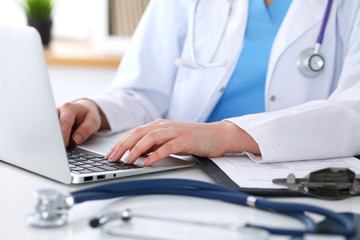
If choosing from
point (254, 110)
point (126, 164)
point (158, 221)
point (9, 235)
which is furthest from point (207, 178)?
point (254, 110)

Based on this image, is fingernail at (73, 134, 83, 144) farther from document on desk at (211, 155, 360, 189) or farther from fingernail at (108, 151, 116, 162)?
document on desk at (211, 155, 360, 189)

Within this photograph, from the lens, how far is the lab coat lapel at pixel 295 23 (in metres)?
1.19

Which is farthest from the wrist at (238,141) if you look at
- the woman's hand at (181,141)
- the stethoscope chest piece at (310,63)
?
the stethoscope chest piece at (310,63)

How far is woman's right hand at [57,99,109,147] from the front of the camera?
977mm

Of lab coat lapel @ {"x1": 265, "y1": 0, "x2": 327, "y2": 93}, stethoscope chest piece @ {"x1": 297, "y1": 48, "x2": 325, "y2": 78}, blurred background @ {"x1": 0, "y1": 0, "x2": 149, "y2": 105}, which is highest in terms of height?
lab coat lapel @ {"x1": 265, "y1": 0, "x2": 327, "y2": 93}

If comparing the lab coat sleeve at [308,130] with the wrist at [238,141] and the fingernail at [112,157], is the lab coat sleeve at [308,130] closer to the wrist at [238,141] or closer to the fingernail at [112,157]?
the wrist at [238,141]

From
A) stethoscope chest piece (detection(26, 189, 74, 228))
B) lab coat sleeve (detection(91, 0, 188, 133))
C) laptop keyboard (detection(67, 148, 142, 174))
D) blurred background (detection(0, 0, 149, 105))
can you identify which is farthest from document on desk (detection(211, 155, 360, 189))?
blurred background (detection(0, 0, 149, 105))

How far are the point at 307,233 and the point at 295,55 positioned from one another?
77 cm

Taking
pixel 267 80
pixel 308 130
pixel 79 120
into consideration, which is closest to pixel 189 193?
pixel 308 130

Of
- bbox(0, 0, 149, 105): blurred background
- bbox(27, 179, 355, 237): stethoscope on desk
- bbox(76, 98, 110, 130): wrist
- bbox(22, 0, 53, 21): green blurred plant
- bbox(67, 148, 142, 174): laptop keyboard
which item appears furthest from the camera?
bbox(22, 0, 53, 21): green blurred plant

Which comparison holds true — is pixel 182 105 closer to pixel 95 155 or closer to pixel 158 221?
pixel 95 155

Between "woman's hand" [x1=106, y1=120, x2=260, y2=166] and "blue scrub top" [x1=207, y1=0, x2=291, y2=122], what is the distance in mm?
378

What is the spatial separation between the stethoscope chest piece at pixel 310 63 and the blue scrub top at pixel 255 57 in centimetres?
8

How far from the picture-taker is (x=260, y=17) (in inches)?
49.0
